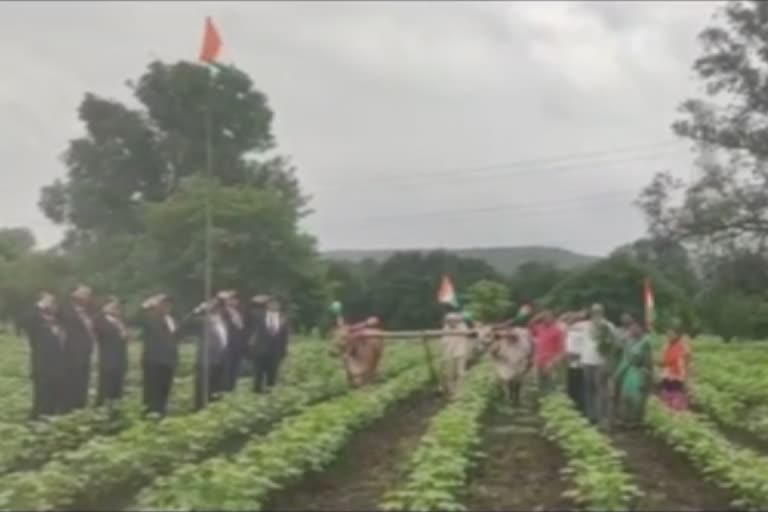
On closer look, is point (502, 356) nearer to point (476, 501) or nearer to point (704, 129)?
point (476, 501)

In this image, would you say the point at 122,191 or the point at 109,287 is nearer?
the point at 109,287

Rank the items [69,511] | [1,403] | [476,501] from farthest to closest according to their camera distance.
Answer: [1,403]
[476,501]
[69,511]

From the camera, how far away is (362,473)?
1443 cm

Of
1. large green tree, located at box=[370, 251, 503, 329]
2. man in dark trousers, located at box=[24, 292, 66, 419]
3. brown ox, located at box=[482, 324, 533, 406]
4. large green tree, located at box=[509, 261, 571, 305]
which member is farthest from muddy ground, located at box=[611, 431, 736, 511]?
large green tree, located at box=[509, 261, 571, 305]

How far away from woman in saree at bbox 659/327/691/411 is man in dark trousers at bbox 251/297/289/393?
5.02 metres

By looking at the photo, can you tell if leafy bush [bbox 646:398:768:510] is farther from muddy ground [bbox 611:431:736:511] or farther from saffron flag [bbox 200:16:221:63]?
saffron flag [bbox 200:16:221:63]

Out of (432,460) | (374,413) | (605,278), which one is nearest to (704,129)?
(605,278)

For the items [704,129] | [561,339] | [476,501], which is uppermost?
[704,129]

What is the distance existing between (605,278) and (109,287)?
58.8 feet

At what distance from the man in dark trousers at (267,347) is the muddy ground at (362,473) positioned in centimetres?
210

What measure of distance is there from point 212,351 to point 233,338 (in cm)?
90

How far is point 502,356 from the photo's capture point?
75.5 feet

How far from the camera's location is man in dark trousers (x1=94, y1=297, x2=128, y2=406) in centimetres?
1859

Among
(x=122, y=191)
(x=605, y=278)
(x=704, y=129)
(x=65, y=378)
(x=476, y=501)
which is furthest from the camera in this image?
(x=122, y=191)
